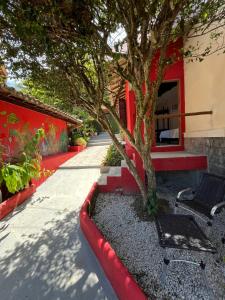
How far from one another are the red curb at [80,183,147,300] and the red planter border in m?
2.27

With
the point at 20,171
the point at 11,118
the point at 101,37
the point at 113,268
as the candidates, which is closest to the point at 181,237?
the point at 113,268

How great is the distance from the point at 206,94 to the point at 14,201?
571 cm

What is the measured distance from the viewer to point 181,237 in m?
2.87

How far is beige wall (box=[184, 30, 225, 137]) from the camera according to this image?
4.76 metres

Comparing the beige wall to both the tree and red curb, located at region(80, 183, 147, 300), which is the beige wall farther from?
red curb, located at region(80, 183, 147, 300)

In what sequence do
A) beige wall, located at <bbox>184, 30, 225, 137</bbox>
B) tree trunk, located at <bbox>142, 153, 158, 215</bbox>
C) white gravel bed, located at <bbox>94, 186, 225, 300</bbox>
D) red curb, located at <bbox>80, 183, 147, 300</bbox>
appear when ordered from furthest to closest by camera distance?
beige wall, located at <bbox>184, 30, 225, 137</bbox>, tree trunk, located at <bbox>142, 153, 158, 215</bbox>, white gravel bed, located at <bbox>94, 186, 225, 300</bbox>, red curb, located at <bbox>80, 183, 147, 300</bbox>

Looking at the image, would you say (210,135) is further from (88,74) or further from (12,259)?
(12,259)

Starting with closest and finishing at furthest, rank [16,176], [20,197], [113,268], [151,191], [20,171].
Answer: [113,268] < [151,191] < [16,176] < [20,171] < [20,197]

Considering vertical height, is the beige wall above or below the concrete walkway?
above

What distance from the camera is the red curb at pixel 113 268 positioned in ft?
7.75

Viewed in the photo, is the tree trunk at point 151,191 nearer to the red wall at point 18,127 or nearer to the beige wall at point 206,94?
the beige wall at point 206,94

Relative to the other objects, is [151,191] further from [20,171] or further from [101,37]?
[20,171]

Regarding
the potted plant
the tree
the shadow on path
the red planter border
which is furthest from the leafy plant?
the tree

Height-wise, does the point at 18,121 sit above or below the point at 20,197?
above
